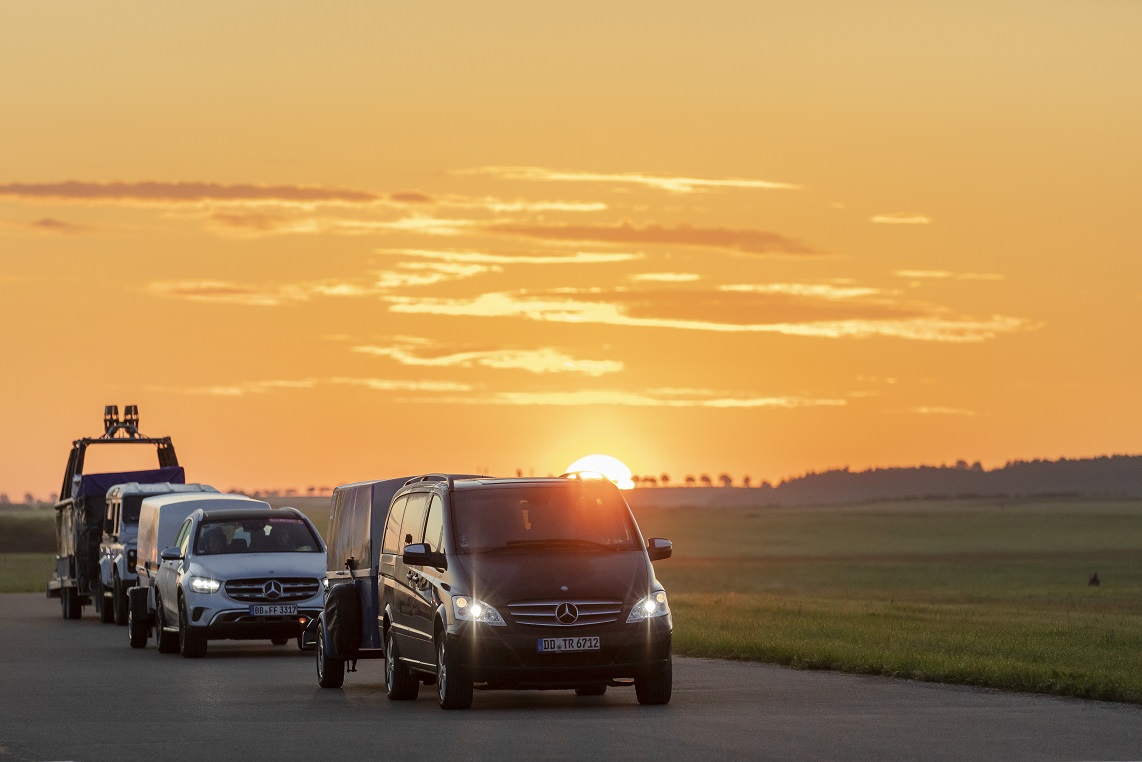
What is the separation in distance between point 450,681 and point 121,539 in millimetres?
21418

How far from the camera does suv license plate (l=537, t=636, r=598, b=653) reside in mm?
18188

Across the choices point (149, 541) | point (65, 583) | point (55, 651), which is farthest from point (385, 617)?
point (65, 583)

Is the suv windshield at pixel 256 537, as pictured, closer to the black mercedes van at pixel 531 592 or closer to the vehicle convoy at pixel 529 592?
the vehicle convoy at pixel 529 592

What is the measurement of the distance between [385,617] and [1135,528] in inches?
6178

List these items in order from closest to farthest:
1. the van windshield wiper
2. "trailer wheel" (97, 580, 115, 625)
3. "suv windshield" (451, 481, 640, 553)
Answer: the van windshield wiper
"suv windshield" (451, 481, 640, 553)
"trailer wheel" (97, 580, 115, 625)

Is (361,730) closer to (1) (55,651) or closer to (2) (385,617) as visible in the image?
(2) (385,617)

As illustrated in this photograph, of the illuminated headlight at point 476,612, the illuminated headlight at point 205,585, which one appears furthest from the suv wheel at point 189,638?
the illuminated headlight at point 476,612

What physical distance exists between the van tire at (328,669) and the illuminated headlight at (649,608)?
456 cm

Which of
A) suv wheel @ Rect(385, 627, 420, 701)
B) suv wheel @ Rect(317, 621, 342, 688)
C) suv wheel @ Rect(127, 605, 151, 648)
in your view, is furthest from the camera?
suv wheel @ Rect(127, 605, 151, 648)

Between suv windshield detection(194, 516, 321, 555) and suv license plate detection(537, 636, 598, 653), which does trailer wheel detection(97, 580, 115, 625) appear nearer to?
suv windshield detection(194, 516, 321, 555)

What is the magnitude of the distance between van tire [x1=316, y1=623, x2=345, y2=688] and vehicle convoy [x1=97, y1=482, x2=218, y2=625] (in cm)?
1651

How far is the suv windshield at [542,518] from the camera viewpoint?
1898 centimetres

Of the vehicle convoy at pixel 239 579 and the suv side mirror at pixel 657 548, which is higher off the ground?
the suv side mirror at pixel 657 548

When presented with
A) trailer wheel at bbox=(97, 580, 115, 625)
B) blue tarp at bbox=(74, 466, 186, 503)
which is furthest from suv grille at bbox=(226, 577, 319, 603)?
blue tarp at bbox=(74, 466, 186, 503)
